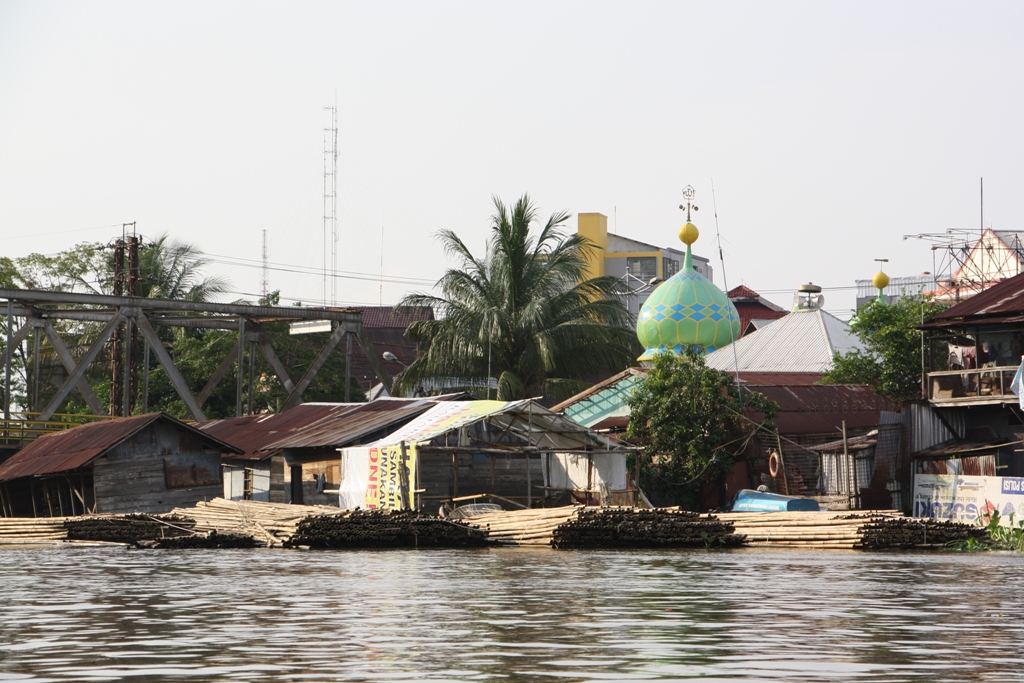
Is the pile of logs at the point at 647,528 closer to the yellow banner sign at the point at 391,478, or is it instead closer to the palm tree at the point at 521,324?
the yellow banner sign at the point at 391,478

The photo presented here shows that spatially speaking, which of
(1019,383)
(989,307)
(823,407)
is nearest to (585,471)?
(823,407)

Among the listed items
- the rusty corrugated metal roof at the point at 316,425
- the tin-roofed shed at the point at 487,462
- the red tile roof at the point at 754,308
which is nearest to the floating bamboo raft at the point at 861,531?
the tin-roofed shed at the point at 487,462

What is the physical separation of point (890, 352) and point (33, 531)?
23743mm

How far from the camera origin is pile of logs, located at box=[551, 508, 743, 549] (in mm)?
27578

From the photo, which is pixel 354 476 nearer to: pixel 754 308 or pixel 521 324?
pixel 521 324

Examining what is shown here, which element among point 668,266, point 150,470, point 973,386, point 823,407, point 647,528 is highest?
point 668,266

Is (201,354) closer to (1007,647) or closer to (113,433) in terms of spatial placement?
(113,433)

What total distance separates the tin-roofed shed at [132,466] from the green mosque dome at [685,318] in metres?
16.7

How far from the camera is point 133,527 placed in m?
30.6

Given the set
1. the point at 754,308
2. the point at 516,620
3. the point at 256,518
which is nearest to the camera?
the point at 516,620

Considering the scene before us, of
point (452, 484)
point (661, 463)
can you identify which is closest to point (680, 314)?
point (661, 463)

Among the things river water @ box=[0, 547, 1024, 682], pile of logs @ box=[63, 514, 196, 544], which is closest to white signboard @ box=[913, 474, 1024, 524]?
river water @ box=[0, 547, 1024, 682]

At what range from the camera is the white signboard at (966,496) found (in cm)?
2914

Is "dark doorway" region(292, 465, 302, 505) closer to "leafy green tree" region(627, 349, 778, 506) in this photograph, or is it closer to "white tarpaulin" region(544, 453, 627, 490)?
"white tarpaulin" region(544, 453, 627, 490)
